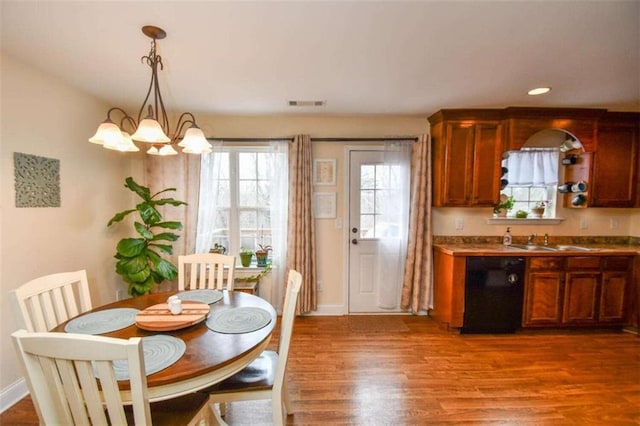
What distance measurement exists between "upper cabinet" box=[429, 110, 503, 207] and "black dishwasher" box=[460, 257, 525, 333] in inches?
27.0

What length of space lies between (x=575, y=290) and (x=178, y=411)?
3.68 m

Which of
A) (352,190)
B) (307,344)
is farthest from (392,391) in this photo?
(352,190)

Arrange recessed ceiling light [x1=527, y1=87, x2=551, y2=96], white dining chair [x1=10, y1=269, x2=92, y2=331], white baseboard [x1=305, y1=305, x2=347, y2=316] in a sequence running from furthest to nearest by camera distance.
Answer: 1. white baseboard [x1=305, y1=305, x2=347, y2=316]
2. recessed ceiling light [x1=527, y1=87, x2=551, y2=96]
3. white dining chair [x1=10, y1=269, x2=92, y2=331]

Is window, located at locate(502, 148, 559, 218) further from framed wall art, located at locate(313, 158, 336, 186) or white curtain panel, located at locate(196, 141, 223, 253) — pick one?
white curtain panel, located at locate(196, 141, 223, 253)

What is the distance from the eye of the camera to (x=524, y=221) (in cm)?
336

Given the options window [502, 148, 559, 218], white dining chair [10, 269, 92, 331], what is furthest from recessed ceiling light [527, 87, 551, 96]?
white dining chair [10, 269, 92, 331]

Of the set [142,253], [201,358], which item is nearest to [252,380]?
[201,358]

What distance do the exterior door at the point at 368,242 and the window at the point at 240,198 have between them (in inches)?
34.0

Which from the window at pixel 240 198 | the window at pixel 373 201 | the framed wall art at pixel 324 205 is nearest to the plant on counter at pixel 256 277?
the window at pixel 240 198

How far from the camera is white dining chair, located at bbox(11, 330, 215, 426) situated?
82 cm

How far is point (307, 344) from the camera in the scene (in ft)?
8.93

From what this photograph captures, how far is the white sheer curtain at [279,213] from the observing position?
3205 mm

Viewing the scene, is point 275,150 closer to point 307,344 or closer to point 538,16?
point 307,344

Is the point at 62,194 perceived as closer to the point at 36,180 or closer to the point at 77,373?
the point at 36,180
